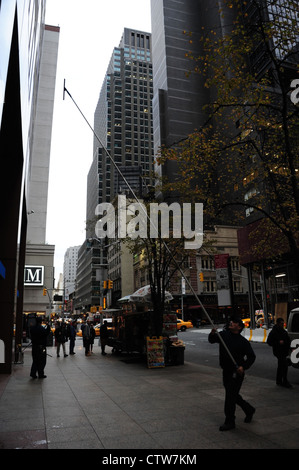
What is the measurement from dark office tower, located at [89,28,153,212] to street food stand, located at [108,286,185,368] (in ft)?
374

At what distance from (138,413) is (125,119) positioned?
14805cm

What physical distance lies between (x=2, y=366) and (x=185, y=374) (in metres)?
6.60

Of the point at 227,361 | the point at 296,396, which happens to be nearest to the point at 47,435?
the point at 227,361

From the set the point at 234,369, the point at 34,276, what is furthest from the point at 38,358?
the point at 34,276

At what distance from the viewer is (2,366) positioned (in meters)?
12.6

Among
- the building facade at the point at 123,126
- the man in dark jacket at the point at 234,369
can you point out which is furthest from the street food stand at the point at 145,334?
the building facade at the point at 123,126

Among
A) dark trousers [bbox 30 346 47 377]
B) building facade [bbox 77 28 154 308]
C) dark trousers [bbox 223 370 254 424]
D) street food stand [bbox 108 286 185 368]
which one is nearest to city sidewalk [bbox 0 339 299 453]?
dark trousers [bbox 223 370 254 424]

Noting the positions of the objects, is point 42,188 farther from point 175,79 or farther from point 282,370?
point 175,79

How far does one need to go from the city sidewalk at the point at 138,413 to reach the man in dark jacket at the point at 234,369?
233mm

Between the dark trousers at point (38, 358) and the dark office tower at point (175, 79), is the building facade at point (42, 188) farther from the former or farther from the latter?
the dark office tower at point (175, 79)

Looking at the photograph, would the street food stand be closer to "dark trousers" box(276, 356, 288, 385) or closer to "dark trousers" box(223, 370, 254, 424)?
"dark trousers" box(276, 356, 288, 385)

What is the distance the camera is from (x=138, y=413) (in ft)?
22.7

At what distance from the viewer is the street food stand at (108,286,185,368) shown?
46.2 ft

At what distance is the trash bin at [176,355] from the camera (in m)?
14.8
